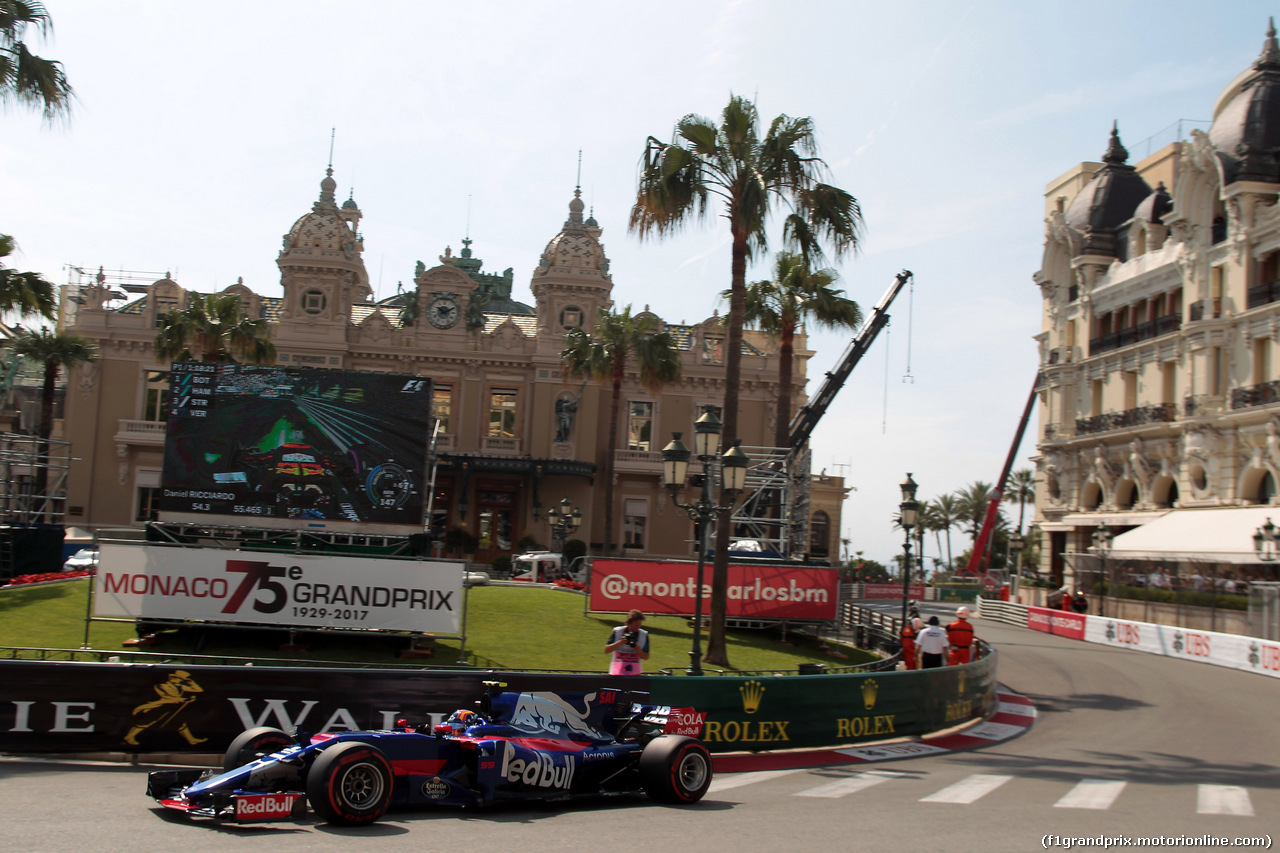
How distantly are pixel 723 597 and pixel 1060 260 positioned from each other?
36.8 meters

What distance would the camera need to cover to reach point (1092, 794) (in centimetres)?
1139

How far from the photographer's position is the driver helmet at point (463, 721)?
9.47 m

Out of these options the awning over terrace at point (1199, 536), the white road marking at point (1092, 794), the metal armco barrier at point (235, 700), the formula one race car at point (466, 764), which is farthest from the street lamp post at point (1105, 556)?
the formula one race car at point (466, 764)

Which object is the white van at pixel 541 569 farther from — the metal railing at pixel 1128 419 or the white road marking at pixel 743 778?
the white road marking at pixel 743 778

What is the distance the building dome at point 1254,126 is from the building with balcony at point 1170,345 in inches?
2.6

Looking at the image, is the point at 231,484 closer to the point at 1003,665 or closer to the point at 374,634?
the point at 374,634

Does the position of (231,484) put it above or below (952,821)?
above

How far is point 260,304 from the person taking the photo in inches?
2115

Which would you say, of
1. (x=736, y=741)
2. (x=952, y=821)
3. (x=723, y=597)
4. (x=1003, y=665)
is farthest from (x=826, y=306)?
(x=952, y=821)

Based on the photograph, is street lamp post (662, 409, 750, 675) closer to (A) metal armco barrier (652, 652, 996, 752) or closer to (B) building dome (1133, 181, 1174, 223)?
(A) metal armco barrier (652, 652, 996, 752)

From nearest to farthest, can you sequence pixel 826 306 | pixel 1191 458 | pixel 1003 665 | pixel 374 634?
pixel 374 634 < pixel 1003 665 < pixel 826 306 < pixel 1191 458

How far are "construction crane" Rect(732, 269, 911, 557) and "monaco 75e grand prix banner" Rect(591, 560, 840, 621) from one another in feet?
10.4

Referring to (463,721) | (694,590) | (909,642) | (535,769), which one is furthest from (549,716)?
(694,590)

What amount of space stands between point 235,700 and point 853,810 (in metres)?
6.54
